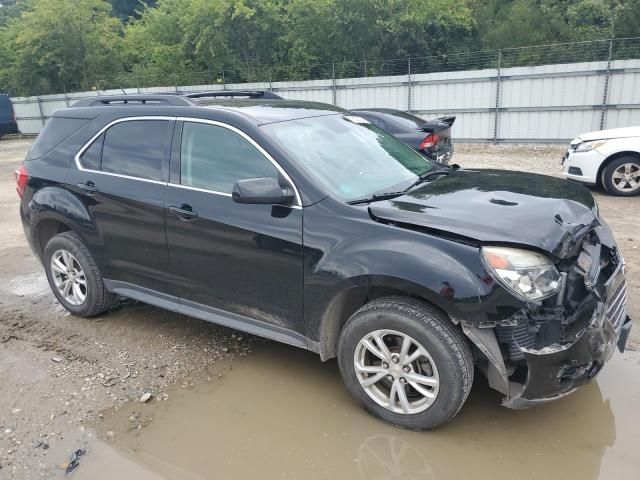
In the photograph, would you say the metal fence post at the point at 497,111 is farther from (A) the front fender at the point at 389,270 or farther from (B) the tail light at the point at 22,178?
(A) the front fender at the point at 389,270

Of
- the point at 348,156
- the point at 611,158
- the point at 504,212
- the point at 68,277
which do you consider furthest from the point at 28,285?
the point at 611,158

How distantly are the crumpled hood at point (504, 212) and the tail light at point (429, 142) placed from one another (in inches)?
203

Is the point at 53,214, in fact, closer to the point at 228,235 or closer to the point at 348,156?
the point at 228,235

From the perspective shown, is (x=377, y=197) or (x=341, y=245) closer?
(x=341, y=245)

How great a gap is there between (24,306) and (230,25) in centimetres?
2066

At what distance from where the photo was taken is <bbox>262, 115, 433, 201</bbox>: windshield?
338cm

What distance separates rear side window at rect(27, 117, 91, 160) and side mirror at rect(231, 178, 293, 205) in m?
1.98

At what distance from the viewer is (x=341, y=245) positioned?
3.05 m

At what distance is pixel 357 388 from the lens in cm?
315

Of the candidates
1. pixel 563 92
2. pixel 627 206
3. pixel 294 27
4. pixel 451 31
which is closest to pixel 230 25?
pixel 294 27

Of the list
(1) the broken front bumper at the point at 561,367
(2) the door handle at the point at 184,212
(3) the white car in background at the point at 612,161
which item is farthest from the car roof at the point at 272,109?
(3) the white car in background at the point at 612,161

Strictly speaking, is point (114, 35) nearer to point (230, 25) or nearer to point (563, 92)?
point (230, 25)

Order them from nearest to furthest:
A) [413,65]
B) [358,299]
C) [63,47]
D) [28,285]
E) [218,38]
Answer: [358,299] → [28,285] → [413,65] → [218,38] → [63,47]

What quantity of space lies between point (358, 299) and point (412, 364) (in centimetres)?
53
